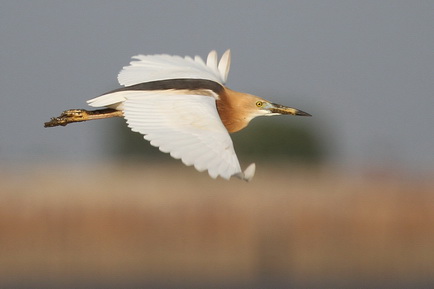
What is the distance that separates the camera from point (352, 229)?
2098 centimetres

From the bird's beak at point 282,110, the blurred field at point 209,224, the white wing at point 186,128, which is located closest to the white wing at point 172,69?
the bird's beak at point 282,110

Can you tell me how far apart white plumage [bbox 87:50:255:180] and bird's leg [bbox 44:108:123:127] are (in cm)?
13

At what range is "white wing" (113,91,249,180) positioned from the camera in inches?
251

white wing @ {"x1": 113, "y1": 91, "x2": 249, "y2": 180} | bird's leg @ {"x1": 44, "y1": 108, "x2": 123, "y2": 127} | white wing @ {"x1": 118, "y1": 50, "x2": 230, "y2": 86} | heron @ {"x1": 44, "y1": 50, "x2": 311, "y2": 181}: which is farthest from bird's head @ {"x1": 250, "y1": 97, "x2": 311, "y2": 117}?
bird's leg @ {"x1": 44, "y1": 108, "x2": 123, "y2": 127}

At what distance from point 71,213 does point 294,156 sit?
13.8 meters

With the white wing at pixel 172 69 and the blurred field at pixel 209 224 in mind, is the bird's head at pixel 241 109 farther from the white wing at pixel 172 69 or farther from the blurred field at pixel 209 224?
the blurred field at pixel 209 224

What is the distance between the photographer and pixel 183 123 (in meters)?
6.82

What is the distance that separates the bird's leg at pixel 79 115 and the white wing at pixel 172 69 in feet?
0.89

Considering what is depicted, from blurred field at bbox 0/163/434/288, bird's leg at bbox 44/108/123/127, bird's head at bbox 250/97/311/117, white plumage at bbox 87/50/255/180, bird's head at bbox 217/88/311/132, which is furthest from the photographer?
blurred field at bbox 0/163/434/288

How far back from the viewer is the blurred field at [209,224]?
19375mm

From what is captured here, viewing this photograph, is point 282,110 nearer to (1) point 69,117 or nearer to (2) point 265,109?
(2) point 265,109

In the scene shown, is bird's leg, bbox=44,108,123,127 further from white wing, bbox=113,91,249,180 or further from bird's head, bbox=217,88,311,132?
bird's head, bbox=217,88,311,132

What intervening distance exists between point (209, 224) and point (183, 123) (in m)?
13.4

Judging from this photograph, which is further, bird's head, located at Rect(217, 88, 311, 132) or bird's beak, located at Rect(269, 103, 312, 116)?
bird's beak, located at Rect(269, 103, 312, 116)
